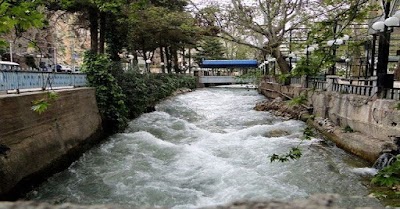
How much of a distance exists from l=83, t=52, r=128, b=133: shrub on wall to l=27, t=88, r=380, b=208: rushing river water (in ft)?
2.06

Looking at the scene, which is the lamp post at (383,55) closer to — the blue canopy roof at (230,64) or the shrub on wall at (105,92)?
the shrub on wall at (105,92)

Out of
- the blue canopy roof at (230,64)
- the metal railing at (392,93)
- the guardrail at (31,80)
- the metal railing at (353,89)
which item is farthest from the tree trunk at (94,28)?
the blue canopy roof at (230,64)

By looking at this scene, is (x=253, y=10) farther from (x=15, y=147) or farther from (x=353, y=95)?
(x=15, y=147)

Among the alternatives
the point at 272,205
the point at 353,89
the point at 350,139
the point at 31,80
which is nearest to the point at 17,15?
the point at 272,205

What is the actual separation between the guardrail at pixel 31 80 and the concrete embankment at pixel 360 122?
733 centimetres

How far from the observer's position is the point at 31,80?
30.9 ft

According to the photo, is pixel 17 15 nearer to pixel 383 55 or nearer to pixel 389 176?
pixel 389 176

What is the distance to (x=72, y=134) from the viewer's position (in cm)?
1056

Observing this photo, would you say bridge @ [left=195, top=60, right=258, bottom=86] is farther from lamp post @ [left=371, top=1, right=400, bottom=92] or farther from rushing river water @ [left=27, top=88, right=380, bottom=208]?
lamp post @ [left=371, top=1, right=400, bottom=92]

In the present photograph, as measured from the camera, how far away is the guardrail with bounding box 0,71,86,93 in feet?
27.1

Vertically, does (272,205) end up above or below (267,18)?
below

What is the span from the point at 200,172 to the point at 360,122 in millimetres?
5967

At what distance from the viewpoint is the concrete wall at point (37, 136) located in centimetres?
705

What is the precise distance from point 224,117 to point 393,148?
38.5 ft
